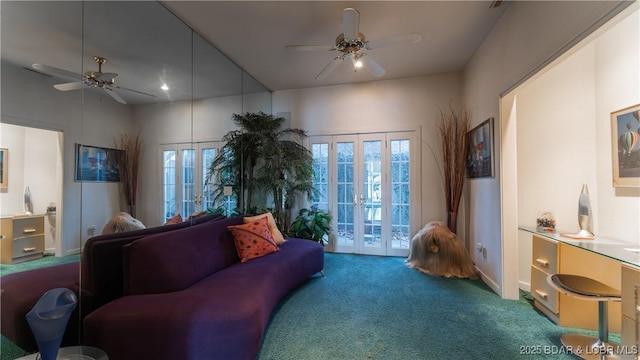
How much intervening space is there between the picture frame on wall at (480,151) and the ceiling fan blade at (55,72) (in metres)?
3.74

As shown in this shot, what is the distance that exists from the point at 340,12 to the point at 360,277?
9.85ft

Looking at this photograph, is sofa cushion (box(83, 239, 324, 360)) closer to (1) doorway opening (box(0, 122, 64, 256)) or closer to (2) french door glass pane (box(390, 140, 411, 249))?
(1) doorway opening (box(0, 122, 64, 256))

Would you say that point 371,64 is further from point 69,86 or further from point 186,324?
point 186,324

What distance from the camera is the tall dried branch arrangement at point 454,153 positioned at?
3.49m

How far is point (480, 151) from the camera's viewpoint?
3.01 metres

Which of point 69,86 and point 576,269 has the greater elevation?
point 69,86

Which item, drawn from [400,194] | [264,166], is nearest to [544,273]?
[400,194]

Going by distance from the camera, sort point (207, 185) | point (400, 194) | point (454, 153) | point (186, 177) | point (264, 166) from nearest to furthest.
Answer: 1. point (186, 177)
2. point (207, 185)
3. point (454, 153)
4. point (264, 166)
5. point (400, 194)

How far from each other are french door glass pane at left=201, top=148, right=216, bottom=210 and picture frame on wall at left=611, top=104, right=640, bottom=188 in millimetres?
3973

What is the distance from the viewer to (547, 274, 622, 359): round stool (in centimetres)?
160

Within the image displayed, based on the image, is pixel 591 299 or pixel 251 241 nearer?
pixel 591 299

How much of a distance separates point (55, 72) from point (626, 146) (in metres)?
4.33

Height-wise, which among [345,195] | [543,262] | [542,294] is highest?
[345,195]

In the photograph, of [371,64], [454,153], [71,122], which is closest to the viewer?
[71,122]
